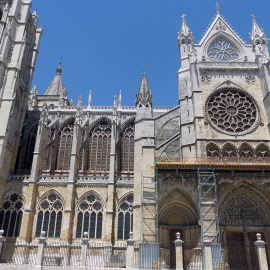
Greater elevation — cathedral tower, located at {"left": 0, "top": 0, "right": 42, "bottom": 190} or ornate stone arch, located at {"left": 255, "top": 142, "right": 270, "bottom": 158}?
cathedral tower, located at {"left": 0, "top": 0, "right": 42, "bottom": 190}

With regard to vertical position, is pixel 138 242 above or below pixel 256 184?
below

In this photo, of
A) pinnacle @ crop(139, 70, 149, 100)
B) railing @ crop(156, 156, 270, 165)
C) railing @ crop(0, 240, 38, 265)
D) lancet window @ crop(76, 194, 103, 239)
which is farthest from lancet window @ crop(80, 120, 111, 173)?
railing @ crop(0, 240, 38, 265)

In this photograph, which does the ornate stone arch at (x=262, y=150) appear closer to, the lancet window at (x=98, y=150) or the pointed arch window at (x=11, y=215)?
the lancet window at (x=98, y=150)

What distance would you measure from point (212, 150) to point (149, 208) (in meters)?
6.52

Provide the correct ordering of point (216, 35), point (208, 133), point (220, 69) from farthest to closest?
point (216, 35) → point (220, 69) → point (208, 133)

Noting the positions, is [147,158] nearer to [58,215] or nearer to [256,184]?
[256,184]

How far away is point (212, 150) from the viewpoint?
1900 centimetres

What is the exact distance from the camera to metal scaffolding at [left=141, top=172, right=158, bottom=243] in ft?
48.9

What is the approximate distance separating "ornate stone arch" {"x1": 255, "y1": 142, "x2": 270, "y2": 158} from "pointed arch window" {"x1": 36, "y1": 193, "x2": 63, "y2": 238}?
14508 millimetres

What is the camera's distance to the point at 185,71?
22047mm

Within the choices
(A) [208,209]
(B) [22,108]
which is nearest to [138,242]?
(A) [208,209]

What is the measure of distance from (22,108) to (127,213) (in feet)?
44.3

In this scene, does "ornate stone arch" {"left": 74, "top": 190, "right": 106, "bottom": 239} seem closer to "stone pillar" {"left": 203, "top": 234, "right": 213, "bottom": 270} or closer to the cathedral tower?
the cathedral tower

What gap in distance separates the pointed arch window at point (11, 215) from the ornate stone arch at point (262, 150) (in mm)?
→ 17326
